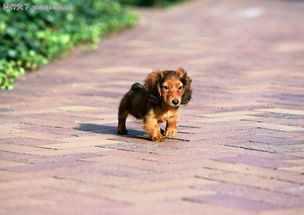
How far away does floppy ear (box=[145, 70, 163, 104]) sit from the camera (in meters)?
5.05

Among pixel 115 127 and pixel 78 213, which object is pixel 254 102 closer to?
pixel 115 127

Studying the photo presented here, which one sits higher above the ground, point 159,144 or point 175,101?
point 175,101

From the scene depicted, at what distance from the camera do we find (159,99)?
505cm

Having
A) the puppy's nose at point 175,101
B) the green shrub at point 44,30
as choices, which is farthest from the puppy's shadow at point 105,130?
the green shrub at point 44,30

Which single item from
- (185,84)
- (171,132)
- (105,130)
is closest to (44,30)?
(105,130)

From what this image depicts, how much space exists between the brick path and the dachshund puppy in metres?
0.13

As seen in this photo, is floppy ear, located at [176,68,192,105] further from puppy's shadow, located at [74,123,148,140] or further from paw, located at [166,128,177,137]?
puppy's shadow, located at [74,123,148,140]

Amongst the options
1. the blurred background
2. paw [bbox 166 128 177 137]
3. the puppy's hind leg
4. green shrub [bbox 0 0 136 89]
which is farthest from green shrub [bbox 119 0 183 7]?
paw [bbox 166 128 177 137]

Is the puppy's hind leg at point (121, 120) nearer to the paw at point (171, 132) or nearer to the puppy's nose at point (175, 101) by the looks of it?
the paw at point (171, 132)

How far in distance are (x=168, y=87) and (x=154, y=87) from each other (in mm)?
107

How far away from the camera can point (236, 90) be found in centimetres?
714

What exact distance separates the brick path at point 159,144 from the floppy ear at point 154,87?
335 millimetres

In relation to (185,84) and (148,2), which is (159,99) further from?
(148,2)

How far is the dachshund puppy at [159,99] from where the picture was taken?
502 cm
